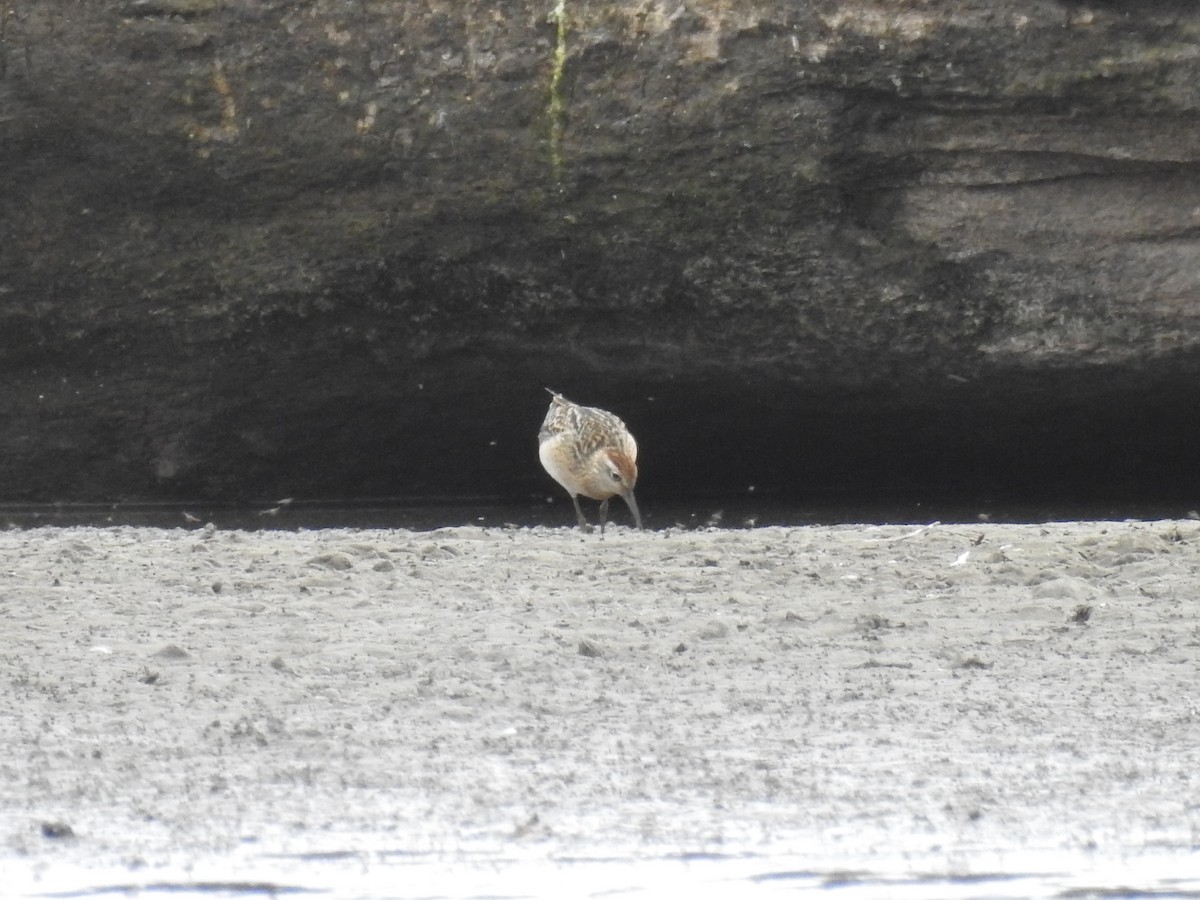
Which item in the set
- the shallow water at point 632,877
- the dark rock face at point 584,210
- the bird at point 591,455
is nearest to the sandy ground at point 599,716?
the shallow water at point 632,877

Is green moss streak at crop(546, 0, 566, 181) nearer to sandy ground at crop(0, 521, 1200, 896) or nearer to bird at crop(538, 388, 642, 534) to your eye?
bird at crop(538, 388, 642, 534)

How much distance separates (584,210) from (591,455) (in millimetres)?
1296

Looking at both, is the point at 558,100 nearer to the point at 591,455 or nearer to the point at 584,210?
the point at 584,210

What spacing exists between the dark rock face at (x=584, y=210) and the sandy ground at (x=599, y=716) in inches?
107

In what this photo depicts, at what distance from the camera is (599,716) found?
188 inches

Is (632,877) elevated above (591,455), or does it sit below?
below

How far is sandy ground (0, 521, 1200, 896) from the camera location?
366cm

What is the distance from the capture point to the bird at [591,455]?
380 inches

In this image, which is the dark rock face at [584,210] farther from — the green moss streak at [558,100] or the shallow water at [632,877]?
the shallow water at [632,877]

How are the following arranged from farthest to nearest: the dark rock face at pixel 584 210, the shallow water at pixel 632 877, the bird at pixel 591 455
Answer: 1. the bird at pixel 591 455
2. the dark rock face at pixel 584 210
3. the shallow water at pixel 632 877

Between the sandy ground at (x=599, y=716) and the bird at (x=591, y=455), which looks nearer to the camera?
the sandy ground at (x=599, y=716)

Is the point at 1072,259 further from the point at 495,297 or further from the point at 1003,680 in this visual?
the point at 1003,680

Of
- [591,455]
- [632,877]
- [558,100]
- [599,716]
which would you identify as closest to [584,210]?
[558,100]

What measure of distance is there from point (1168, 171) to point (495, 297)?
3.63 metres
